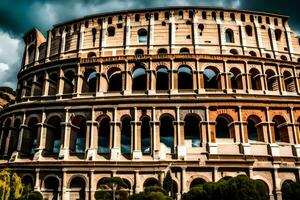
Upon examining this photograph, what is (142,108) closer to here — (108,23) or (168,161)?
(168,161)

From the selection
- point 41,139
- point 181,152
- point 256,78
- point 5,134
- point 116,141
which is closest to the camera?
point 181,152

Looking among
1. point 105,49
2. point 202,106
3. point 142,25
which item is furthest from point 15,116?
point 202,106

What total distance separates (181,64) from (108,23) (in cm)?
763

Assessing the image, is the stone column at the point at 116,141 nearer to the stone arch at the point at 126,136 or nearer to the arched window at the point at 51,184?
the stone arch at the point at 126,136

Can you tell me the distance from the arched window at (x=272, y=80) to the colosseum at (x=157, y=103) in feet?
0.57

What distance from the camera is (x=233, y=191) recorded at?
13422mm

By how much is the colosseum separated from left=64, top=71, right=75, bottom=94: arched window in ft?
0.37

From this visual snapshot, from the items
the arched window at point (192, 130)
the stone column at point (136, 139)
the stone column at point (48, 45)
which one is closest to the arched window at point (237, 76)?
the arched window at point (192, 130)

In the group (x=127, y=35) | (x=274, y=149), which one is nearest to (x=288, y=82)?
(x=274, y=149)

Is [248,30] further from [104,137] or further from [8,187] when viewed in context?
[8,187]

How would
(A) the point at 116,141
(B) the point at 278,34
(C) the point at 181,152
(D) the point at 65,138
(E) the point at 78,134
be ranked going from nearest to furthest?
(C) the point at 181,152, (A) the point at 116,141, (D) the point at 65,138, (E) the point at 78,134, (B) the point at 278,34

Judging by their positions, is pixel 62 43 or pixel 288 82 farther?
pixel 62 43

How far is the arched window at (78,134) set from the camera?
22561 mm

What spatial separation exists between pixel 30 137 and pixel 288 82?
21.2m
